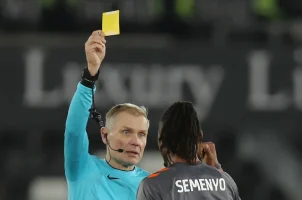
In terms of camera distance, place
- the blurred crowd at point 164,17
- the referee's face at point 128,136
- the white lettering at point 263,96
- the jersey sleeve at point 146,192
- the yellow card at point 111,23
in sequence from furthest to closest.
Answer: the blurred crowd at point 164,17, the white lettering at point 263,96, the referee's face at point 128,136, the yellow card at point 111,23, the jersey sleeve at point 146,192

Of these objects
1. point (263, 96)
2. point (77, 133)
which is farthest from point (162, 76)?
point (77, 133)

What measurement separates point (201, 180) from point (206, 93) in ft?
22.6

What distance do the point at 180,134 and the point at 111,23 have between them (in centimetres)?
58

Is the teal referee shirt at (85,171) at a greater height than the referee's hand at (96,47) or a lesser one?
lesser

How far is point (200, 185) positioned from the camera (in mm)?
3365

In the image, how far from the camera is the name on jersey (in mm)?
3332

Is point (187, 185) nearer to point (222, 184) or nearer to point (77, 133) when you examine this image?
point (222, 184)

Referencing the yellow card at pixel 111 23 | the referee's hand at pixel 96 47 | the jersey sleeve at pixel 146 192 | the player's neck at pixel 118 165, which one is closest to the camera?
the jersey sleeve at pixel 146 192

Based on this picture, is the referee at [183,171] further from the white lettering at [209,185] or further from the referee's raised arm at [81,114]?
the referee's raised arm at [81,114]

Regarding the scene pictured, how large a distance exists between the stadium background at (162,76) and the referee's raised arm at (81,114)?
19.8 ft

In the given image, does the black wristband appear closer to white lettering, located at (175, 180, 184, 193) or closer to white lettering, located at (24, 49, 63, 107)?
white lettering, located at (175, 180, 184, 193)

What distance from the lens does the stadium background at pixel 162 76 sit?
1016 centimetres

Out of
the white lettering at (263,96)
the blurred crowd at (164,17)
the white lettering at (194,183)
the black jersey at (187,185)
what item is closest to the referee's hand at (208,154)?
the black jersey at (187,185)

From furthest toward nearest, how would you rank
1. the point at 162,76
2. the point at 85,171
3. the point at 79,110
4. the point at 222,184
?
the point at 162,76 → the point at 85,171 → the point at 79,110 → the point at 222,184
